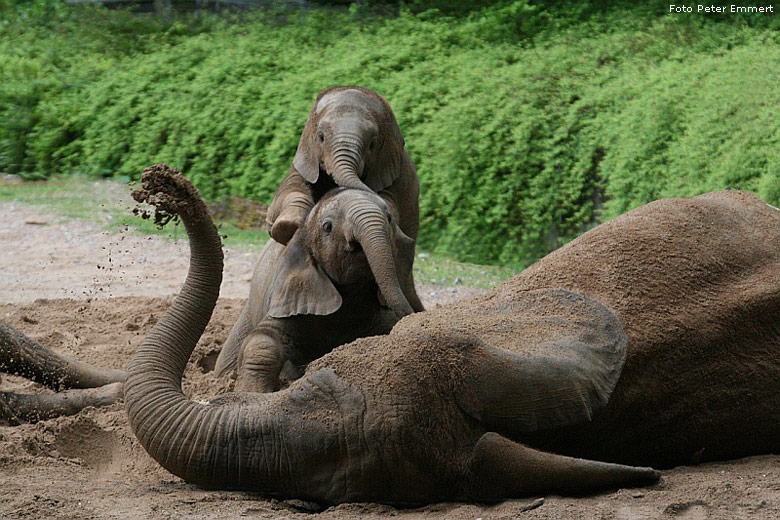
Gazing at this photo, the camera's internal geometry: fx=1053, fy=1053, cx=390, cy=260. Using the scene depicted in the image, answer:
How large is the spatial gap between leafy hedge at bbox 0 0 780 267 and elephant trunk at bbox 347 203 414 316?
5828 mm

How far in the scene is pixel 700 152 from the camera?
10.7m

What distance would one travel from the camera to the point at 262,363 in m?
5.35

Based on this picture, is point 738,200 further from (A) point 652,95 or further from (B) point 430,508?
(A) point 652,95

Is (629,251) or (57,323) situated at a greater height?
(629,251)

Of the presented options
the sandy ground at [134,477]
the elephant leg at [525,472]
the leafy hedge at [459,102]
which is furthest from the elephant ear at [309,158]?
the leafy hedge at [459,102]

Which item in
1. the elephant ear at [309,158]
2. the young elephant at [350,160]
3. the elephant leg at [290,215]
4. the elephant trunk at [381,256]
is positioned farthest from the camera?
the elephant ear at [309,158]

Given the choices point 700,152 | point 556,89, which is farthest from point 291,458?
point 556,89

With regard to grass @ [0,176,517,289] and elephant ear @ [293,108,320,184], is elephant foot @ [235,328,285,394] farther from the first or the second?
grass @ [0,176,517,289]

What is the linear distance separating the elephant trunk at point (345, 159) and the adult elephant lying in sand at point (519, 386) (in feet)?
4.66

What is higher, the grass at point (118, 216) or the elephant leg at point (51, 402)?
the elephant leg at point (51, 402)

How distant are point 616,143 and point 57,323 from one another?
21.1 feet

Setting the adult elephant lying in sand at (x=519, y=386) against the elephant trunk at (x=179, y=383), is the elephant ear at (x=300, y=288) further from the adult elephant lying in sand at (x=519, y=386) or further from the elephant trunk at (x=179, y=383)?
the elephant trunk at (x=179, y=383)

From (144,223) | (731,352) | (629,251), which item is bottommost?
(144,223)

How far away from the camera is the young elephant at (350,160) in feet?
19.1
